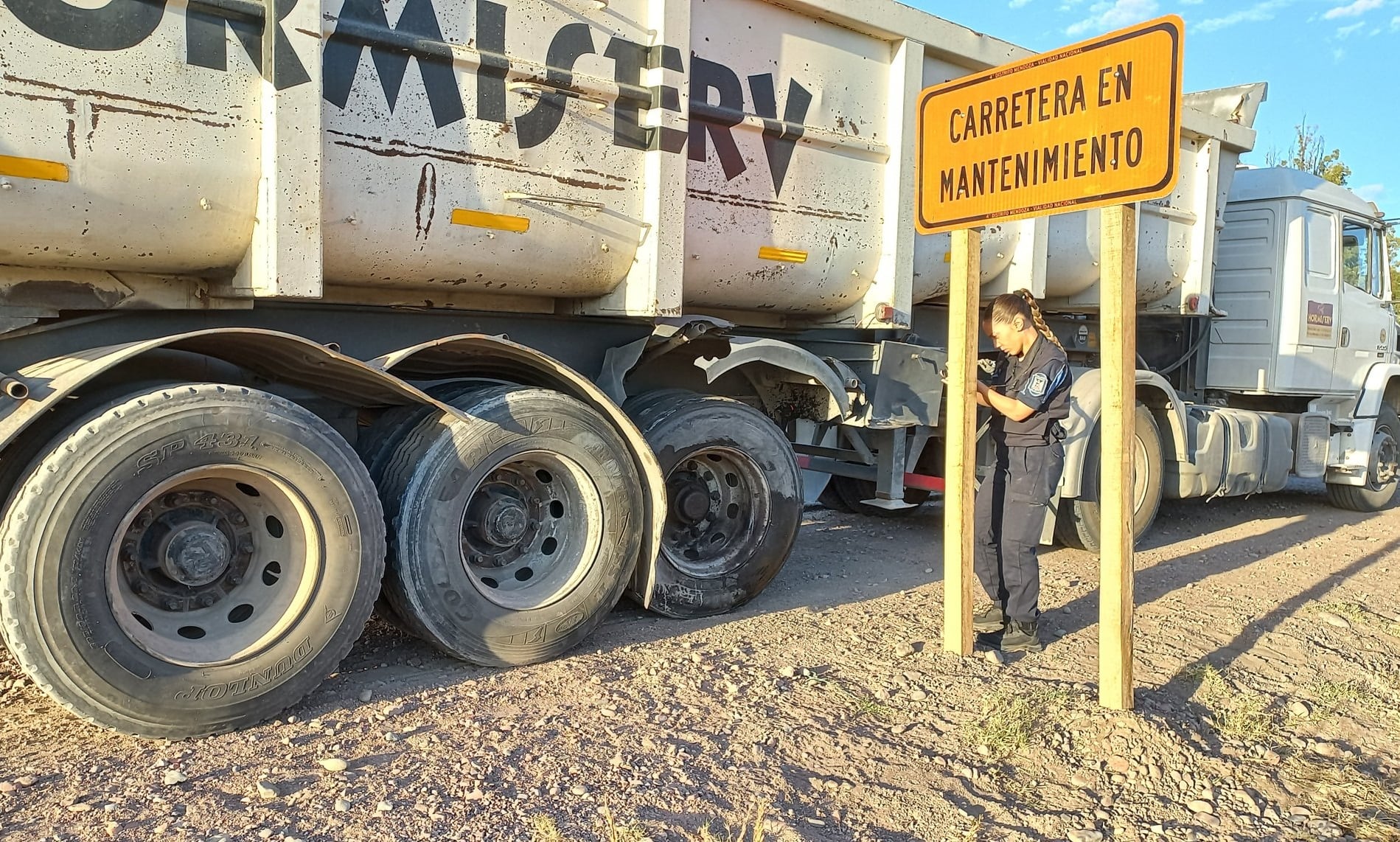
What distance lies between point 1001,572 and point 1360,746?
5.10 feet

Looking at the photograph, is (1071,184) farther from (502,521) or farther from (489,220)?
(502,521)

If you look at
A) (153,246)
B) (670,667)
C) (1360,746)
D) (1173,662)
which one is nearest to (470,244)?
(153,246)

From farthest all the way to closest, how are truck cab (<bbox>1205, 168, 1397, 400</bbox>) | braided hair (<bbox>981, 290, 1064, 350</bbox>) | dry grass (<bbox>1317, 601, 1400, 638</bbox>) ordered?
truck cab (<bbox>1205, 168, 1397, 400</bbox>)
dry grass (<bbox>1317, 601, 1400, 638</bbox>)
braided hair (<bbox>981, 290, 1064, 350</bbox>)

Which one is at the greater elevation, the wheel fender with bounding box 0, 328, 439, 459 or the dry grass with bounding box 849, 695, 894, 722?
the wheel fender with bounding box 0, 328, 439, 459

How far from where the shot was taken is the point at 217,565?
346cm

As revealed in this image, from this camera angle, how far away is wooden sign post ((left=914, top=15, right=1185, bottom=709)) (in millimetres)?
3605

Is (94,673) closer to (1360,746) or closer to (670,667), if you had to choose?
(670,667)

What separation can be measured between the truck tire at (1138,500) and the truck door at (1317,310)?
2118mm

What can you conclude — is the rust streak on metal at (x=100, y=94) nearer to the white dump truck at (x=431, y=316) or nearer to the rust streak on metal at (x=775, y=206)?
the white dump truck at (x=431, y=316)

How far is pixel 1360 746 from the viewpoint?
12.7 feet

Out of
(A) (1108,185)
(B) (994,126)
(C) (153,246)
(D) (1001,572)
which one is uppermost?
(B) (994,126)

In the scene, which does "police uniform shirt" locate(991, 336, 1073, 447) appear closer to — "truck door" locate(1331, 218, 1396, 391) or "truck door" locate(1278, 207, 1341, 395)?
"truck door" locate(1278, 207, 1341, 395)

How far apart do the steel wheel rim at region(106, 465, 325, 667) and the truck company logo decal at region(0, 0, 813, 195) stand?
1.37 metres

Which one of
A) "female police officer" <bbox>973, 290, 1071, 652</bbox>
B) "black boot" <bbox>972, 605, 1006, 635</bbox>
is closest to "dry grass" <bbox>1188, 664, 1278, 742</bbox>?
"female police officer" <bbox>973, 290, 1071, 652</bbox>
